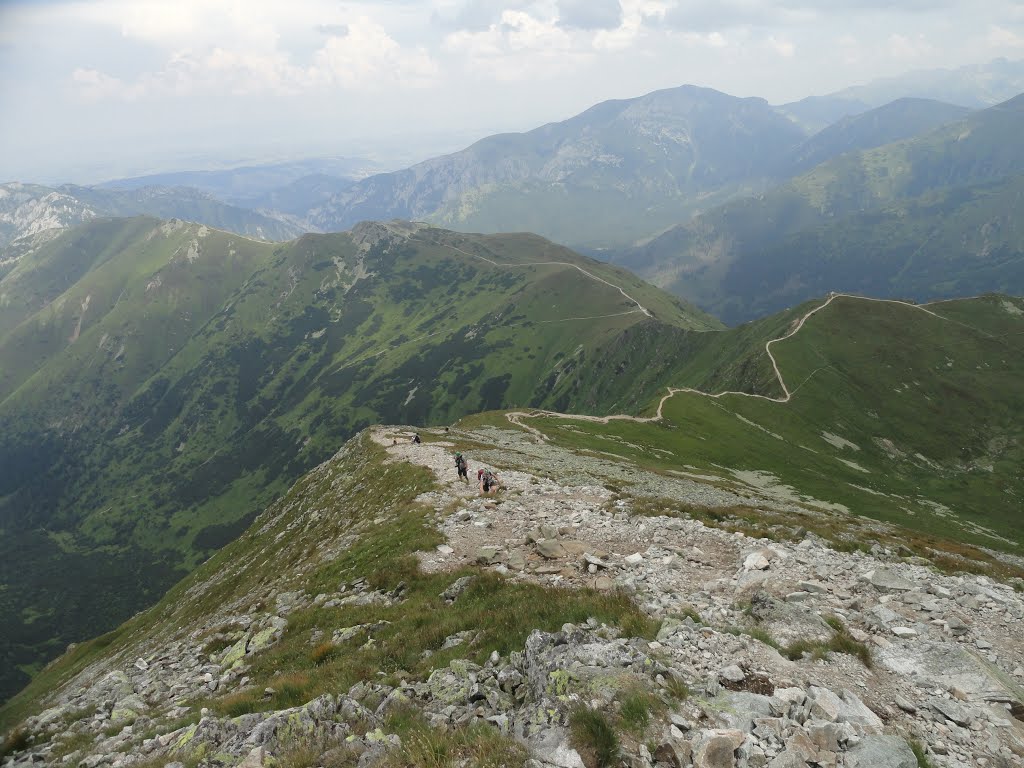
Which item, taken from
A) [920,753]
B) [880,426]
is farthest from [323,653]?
[880,426]

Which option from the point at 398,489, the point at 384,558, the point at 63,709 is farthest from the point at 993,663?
the point at 398,489

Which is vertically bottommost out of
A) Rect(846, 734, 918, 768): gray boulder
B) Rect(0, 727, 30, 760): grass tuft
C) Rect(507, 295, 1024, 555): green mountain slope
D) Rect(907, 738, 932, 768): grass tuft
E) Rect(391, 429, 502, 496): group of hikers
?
Rect(507, 295, 1024, 555): green mountain slope

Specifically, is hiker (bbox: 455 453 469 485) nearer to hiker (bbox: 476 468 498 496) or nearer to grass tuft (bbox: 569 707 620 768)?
hiker (bbox: 476 468 498 496)

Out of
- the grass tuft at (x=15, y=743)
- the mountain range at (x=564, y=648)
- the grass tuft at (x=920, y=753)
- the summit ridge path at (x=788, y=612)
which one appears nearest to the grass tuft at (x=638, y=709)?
the mountain range at (x=564, y=648)

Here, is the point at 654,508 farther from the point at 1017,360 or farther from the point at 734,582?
the point at 1017,360

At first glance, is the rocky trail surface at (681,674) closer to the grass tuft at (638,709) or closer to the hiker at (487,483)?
the grass tuft at (638,709)

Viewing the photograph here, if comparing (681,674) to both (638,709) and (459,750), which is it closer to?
(638,709)

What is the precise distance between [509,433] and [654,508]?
174ft

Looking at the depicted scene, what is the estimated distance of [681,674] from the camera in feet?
39.8

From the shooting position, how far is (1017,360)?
6186 inches

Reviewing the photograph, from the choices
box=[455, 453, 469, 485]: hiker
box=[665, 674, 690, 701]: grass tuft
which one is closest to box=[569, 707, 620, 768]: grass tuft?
box=[665, 674, 690, 701]: grass tuft

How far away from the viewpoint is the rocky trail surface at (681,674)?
34.4ft

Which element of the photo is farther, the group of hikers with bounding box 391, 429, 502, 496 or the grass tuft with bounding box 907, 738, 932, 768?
the group of hikers with bounding box 391, 429, 502, 496

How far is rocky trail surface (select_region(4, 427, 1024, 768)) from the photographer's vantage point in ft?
34.4
